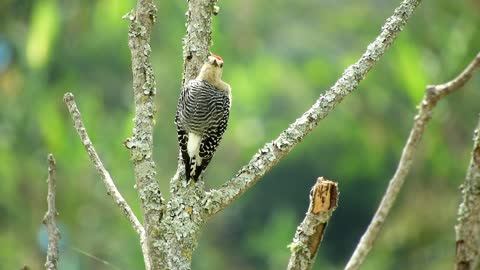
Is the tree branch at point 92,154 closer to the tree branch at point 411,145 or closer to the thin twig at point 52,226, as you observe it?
the thin twig at point 52,226

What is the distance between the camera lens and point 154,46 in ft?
86.9

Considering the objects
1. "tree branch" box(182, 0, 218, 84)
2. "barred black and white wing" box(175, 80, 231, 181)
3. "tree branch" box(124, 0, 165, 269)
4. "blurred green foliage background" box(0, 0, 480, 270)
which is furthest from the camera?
"blurred green foliage background" box(0, 0, 480, 270)

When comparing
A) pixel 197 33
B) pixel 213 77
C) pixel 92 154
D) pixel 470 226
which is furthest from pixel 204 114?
pixel 470 226

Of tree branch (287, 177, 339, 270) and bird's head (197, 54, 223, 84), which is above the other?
bird's head (197, 54, 223, 84)

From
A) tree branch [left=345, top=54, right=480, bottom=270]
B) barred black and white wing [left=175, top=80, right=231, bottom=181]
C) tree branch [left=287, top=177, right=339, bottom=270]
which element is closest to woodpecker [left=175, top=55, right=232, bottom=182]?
barred black and white wing [left=175, top=80, right=231, bottom=181]

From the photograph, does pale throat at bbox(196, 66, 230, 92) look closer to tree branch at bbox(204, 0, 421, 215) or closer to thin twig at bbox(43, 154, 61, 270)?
tree branch at bbox(204, 0, 421, 215)

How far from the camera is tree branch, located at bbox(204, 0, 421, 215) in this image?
15.4 feet

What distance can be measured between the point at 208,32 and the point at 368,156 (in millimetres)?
18162

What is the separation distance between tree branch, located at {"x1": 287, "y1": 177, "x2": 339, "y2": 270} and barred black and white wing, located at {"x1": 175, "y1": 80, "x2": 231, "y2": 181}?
165 centimetres

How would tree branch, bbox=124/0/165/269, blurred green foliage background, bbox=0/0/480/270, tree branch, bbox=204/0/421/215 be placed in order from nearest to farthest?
tree branch, bbox=124/0/165/269, tree branch, bbox=204/0/421/215, blurred green foliage background, bbox=0/0/480/270

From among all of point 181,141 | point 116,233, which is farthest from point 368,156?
point 181,141

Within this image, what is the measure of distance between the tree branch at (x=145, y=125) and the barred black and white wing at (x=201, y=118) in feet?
4.55

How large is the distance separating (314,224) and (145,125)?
0.81m

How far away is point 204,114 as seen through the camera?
249 inches
